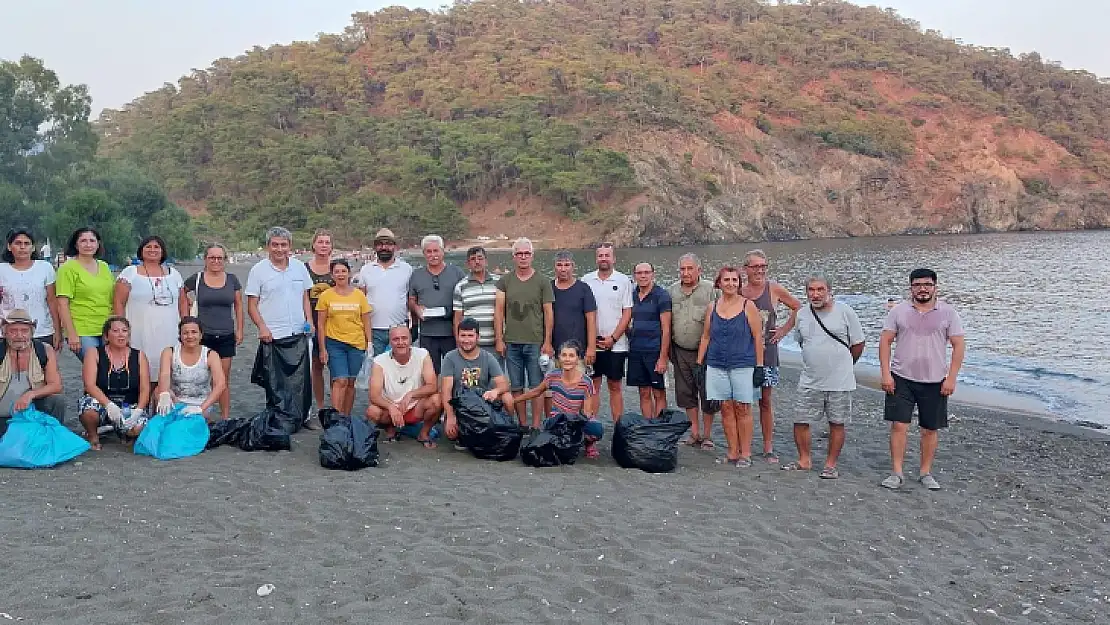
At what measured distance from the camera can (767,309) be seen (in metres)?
7.46

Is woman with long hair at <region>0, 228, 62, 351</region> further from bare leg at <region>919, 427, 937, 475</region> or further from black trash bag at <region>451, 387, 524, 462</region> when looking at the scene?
bare leg at <region>919, 427, 937, 475</region>

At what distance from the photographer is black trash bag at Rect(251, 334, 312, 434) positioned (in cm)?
772

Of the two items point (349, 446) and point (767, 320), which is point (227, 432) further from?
point (767, 320)

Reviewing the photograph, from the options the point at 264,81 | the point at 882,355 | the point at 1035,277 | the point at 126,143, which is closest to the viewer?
the point at 882,355

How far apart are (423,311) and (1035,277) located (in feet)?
127

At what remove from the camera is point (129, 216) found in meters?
48.4

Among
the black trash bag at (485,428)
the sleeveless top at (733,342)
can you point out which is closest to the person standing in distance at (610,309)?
the sleeveless top at (733,342)

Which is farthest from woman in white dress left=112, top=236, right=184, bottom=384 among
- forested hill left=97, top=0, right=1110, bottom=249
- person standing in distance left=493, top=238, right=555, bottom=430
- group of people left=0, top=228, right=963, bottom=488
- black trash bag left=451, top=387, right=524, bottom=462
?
forested hill left=97, top=0, right=1110, bottom=249

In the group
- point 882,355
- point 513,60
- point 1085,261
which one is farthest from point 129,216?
point 513,60

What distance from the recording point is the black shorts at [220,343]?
7.48 meters

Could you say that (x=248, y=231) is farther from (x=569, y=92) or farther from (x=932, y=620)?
(x=932, y=620)

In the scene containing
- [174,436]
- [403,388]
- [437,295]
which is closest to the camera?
[174,436]

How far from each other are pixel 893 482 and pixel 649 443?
2136mm

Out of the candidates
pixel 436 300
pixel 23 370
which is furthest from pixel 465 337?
pixel 23 370
